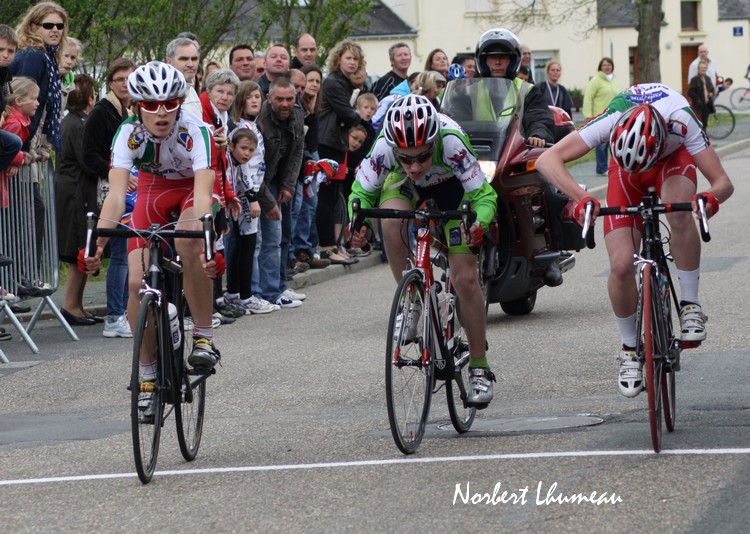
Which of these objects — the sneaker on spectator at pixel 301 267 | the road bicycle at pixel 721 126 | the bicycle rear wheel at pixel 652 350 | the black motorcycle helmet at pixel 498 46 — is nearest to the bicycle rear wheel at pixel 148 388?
the bicycle rear wheel at pixel 652 350

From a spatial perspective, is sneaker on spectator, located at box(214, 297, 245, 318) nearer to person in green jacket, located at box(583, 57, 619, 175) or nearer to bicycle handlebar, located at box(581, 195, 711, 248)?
bicycle handlebar, located at box(581, 195, 711, 248)

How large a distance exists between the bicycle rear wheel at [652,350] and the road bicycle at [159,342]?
6.99 feet

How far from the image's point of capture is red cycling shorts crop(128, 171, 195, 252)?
7887 mm

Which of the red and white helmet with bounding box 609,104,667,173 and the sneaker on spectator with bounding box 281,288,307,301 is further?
the sneaker on spectator with bounding box 281,288,307,301

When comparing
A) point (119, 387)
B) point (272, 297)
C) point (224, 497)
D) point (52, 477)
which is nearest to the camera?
point (224, 497)

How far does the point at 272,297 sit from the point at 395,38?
5052 cm

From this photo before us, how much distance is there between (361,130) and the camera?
54.2 feet

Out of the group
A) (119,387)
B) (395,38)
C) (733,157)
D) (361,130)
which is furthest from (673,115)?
(395,38)

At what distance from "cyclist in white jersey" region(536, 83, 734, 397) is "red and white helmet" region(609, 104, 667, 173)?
0.07ft

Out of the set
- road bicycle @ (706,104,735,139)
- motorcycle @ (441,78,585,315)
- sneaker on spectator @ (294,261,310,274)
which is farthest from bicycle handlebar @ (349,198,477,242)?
road bicycle @ (706,104,735,139)

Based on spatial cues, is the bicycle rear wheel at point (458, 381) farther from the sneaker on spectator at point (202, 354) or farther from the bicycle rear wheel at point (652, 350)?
the sneaker on spectator at point (202, 354)

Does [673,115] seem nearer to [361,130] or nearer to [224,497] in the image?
[224,497]

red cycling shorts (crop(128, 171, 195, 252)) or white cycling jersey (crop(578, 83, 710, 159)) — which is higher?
white cycling jersey (crop(578, 83, 710, 159))

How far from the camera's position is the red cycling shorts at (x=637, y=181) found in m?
7.64
